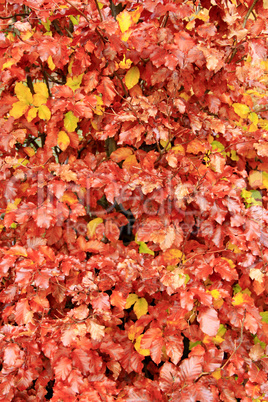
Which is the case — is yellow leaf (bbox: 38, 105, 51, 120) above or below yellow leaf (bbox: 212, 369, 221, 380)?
above

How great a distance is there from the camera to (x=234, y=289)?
1.69 meters

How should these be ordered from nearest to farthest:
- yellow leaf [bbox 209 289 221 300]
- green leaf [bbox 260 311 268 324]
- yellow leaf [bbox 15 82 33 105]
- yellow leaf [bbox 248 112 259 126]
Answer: yellow leaf [bbox 209 289 221 300], yellow leaf [bbox 15 82 33 105], green leaf [bbox 260 311 268 324], yellow leaf [bbox 248 112 259 126]

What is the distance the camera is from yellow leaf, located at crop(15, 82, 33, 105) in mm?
1529

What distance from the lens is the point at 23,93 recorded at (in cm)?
154

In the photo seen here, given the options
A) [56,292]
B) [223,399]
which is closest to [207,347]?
[223,399]

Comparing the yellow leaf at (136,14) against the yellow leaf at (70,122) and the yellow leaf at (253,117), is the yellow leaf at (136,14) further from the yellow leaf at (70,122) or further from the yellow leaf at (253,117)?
the yellow leaf at (253,117)

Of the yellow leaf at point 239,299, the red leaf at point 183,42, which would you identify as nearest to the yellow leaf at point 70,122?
the red leaf at point 183,42

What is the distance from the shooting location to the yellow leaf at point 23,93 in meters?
1.53

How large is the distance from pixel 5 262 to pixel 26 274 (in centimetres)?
11

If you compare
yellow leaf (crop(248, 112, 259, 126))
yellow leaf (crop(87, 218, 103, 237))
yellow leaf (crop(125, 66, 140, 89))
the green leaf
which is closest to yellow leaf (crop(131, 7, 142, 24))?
yellow leaf (crop(125, 66, 140, 89))

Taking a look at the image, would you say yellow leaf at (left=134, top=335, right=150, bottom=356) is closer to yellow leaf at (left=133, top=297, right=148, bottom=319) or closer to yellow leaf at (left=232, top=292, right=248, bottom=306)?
yellow leaf at (left=133, top=297, right=148, bottom=319)

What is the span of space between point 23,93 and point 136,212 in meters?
0.75

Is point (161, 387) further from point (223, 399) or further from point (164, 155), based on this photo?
point (164, 155)

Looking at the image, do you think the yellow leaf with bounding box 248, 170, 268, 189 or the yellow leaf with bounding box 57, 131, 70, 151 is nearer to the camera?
the yellow leaf with bounding box 57, 131, 70, 151
